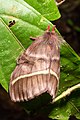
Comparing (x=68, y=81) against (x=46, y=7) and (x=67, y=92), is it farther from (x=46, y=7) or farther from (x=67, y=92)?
(x=46, y=7)

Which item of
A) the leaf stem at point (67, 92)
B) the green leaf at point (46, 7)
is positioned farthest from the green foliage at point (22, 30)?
the leaf stem at point (67, 92)

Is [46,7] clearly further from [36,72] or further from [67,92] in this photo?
[67,92]

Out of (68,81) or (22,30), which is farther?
(68,81)

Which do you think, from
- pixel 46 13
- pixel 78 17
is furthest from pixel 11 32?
pixel 78 17

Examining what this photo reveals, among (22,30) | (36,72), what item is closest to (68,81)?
(36,72)

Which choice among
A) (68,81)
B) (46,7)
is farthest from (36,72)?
(46,7)

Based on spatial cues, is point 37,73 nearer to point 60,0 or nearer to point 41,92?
point 41,92

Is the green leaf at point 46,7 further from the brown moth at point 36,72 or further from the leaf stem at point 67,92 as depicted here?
the leaf stem at point 67,92

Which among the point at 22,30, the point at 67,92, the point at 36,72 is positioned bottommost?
the point at 67,92

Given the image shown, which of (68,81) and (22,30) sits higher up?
(22,30)
